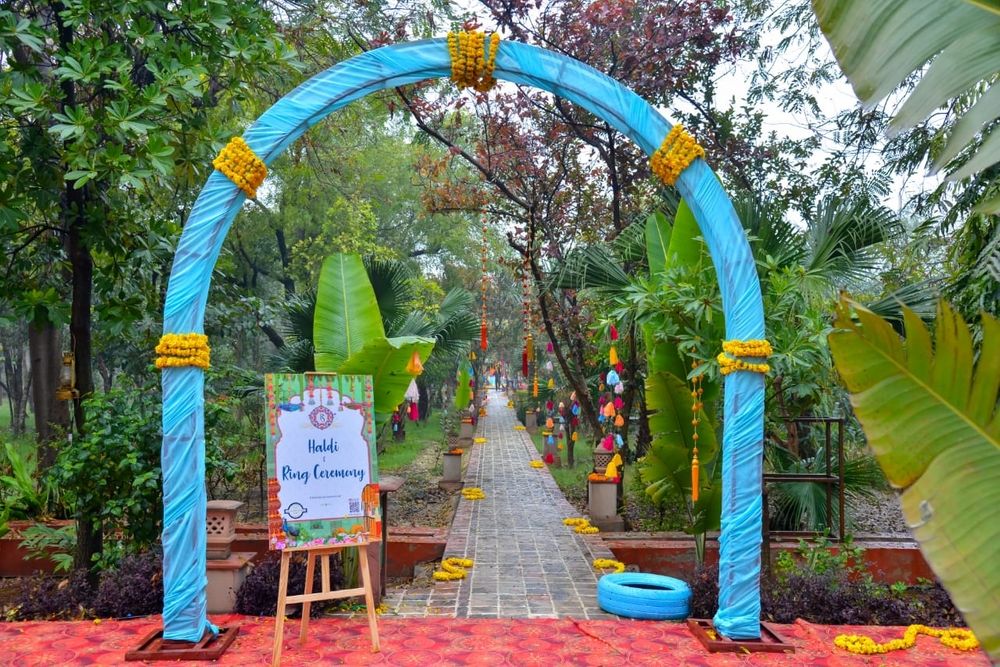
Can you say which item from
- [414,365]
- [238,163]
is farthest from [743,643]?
[238,163]

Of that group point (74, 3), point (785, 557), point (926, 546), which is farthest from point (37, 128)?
point (785, 557)

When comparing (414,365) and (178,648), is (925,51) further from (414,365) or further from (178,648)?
(414,365)

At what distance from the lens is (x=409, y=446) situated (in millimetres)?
20953

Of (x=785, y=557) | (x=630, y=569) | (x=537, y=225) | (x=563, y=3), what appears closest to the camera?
(x=785, y=557)

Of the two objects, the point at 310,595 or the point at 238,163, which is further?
the point at 238,163

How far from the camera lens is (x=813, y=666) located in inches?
177

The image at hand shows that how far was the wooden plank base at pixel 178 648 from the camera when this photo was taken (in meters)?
4.50

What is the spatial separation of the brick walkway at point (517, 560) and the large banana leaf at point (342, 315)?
2090 millimetres

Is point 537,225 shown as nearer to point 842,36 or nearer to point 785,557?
point 785,557

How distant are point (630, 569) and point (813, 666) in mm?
3078

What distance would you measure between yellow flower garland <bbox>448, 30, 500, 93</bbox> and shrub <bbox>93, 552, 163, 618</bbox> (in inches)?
164

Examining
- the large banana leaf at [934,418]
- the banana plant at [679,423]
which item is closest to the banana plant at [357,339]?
the banana plant at [679,423]

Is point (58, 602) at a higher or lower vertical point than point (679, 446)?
lower

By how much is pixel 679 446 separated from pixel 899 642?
197 centimetres
